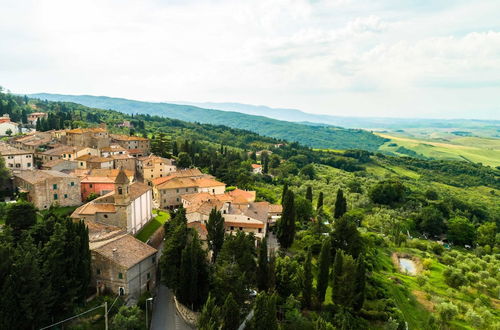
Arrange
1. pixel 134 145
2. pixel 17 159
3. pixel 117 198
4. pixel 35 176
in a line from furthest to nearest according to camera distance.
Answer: pixel 134 145
pixel 17 159
pixel 35 176
pixel 117 198

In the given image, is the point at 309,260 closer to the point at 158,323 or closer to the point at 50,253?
the point at 158,323

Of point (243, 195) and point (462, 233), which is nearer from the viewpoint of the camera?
point (243, 195)

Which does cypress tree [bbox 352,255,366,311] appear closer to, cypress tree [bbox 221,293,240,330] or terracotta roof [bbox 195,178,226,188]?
cypress tree [bbox 221,293,240,330]

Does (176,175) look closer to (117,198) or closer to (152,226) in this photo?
(152,226)

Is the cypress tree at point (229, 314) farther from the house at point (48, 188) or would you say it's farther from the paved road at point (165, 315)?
the house at point (48, 188)

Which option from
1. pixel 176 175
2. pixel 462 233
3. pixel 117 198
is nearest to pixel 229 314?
pixel 117 198
